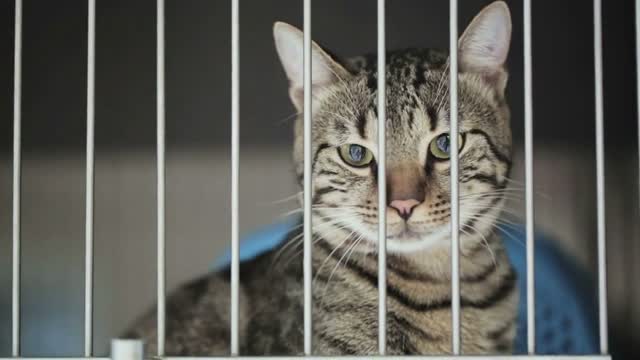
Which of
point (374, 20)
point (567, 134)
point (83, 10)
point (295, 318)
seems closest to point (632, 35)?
point (567, 134)

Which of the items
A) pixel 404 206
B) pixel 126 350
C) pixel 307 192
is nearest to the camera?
pixel 126 350

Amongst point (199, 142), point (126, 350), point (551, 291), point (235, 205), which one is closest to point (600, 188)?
point (551, 291)

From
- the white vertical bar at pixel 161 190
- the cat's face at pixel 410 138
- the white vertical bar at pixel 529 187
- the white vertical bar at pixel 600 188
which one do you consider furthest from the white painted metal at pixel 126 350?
the white vertical bar at pixel 600 188

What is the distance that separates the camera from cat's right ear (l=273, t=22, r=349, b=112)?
1.59 metres

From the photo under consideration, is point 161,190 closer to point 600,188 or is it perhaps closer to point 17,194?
point 17,194

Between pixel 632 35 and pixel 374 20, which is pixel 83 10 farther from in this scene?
pixel 632 35

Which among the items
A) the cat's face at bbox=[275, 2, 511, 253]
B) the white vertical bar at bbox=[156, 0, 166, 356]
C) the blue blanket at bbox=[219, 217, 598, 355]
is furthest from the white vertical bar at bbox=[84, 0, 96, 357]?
the cat's face at bbox=[275, 2, 511, 253]

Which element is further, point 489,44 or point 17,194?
point 489,44

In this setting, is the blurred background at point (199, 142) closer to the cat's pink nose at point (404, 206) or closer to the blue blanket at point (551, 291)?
the blue blanket at point (551, 291)

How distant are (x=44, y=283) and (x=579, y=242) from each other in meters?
0.99

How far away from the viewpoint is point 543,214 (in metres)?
1.58

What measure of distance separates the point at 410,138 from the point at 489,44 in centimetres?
23

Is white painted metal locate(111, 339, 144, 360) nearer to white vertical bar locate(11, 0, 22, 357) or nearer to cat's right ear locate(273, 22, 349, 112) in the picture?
white vertical bar locate(11, 0, 22, 357)

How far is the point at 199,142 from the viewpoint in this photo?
159 cm
